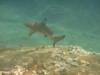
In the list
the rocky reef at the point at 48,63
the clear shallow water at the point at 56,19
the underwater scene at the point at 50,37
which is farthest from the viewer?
the clear shallow water at the point at 56,19

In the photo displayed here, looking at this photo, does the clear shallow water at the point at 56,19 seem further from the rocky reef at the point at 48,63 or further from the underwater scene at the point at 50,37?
the rocky reef at the point at 48,63

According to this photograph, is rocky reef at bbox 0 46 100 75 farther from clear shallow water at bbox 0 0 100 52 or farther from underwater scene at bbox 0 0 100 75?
clear shallow water at bbox 0 0 100 52

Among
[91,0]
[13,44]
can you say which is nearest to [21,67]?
[13,44]

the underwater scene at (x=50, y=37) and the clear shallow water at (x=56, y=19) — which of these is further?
the clear shallow water at (x=56, y=19)

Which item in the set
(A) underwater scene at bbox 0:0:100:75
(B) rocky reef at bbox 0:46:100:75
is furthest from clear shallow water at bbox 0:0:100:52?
(B) rocky reef at bbox 0:46:100:75

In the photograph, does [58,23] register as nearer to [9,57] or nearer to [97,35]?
[97,35]

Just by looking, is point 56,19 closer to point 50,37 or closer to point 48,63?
point 50,37

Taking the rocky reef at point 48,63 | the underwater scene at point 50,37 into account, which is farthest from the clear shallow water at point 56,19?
the rocky reef at point 48,63

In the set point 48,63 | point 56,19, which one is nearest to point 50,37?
point 48,63

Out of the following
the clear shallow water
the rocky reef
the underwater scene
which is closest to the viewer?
the rocky reef
